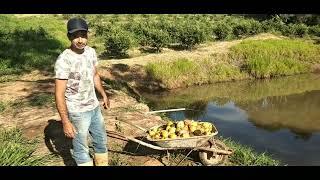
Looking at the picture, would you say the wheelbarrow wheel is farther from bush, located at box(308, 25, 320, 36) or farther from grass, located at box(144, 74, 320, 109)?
bush, located at box(308, 25, 320, 36)

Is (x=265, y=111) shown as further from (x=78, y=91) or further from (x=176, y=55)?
(x=78, y=91)

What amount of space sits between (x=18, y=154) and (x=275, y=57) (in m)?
16.3

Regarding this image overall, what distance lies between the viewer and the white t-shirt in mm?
5832

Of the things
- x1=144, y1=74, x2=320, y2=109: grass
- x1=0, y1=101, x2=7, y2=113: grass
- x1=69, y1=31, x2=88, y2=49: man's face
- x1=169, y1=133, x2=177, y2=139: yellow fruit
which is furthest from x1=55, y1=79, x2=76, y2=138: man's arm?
x1=144, y1=74, x2=320, y2=109: grass

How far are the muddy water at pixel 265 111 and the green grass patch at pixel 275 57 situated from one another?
467 millimetres

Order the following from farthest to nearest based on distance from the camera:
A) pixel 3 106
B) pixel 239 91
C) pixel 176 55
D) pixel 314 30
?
1. pixel 314 30
2. pixel 176 55
3. pixel 239 91
4. pixel 3 106

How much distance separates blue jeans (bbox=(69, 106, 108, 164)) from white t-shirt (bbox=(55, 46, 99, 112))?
9cm

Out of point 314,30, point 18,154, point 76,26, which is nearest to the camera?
point 76,26

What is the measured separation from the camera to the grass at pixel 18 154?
668cm

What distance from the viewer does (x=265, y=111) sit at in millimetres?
16188

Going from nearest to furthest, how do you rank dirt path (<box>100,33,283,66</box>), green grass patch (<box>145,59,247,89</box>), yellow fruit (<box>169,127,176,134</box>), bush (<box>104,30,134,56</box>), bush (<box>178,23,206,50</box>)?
yellow fruit (<box>169,127,176,134</box>) → green grass patch (<box>145,59,247,89</box>) → dirt path (<box>100,33,283,66</box>) → bush (<box>104,30,134,56</box>) → bush (<box>178,23,206,50</box>)

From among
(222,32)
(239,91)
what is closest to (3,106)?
(239,91)

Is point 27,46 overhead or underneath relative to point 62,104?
underneath
